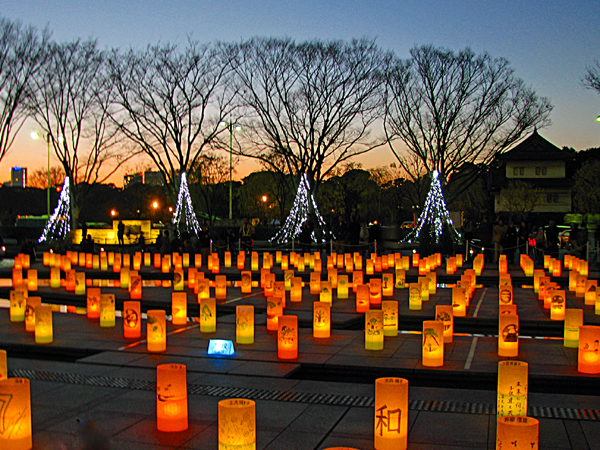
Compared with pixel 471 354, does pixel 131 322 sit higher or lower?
higher

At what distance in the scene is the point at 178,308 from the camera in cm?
1083

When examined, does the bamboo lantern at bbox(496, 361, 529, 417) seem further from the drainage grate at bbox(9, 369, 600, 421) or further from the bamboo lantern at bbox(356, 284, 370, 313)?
the bamboo lantern at bbox(356, 284, 370, 313)

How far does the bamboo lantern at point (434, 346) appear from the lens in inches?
313

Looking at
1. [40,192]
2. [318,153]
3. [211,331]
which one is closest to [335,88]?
[318,153]

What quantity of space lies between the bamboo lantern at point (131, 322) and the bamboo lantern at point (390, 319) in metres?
3.78

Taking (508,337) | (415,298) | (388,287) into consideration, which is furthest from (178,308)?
(388,287)

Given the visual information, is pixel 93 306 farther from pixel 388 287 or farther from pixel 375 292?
pixel 388 287

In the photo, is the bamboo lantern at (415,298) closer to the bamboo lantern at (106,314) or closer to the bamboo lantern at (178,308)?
the bamboo lantern at (178,308)

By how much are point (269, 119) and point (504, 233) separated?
12.5m

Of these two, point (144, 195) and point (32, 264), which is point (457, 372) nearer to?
point (32, 264)

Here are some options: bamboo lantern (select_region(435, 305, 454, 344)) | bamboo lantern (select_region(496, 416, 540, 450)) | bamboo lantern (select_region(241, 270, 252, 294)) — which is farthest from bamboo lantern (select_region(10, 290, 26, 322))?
bamboo lantern (select_region(496, 416, 540, 450))

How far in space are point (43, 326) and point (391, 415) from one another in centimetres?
638

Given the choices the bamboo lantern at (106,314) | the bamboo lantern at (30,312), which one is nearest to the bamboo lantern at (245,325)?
the bamboo lantern at (106,314)

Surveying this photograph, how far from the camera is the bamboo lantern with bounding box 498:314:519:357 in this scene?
8.57 metres
